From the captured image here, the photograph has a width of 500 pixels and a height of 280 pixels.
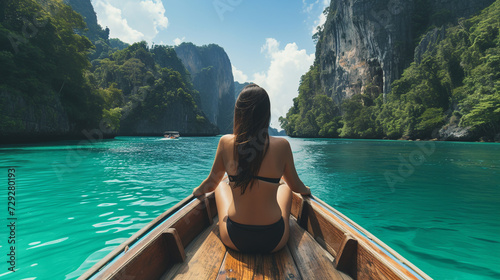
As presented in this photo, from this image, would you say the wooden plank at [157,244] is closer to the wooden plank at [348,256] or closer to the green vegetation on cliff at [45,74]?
the wooden plank at [348,256]

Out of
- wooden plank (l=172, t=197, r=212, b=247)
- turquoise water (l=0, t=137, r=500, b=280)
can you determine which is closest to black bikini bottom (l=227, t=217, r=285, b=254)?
wooden plank (l=172, t=197, r=212, b=247)

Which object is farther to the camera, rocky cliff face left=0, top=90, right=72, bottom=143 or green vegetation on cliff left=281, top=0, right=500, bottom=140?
green vegetation on cliff left=281, top=0, right=500, bottom=140

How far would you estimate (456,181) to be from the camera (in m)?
7.67

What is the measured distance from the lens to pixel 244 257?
1.90 meters

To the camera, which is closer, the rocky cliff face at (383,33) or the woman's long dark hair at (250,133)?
the woman's long dark hair at (250,133)

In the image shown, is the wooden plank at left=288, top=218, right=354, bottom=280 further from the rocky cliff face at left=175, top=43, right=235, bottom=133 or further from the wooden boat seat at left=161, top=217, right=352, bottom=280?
the rocky cliff face at left=175, top=43, right=235, bottom=133

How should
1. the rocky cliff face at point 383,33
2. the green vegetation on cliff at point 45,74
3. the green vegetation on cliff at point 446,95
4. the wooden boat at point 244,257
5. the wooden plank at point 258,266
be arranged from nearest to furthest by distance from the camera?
the wooden boat at point 244,257, the wooden plank at point 258,266, the green vegetation on cliff at point 45,74, the green vegetation on cliff at point 446,95, the rocky cliff face at point 383,33

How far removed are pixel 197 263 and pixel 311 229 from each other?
1292 millimetres

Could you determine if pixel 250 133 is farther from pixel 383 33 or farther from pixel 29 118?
pixel 383 33

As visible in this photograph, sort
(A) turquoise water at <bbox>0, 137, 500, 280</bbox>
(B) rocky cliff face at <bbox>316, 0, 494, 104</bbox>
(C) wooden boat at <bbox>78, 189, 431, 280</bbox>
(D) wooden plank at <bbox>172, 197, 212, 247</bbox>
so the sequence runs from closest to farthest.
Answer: (C) wooden boat at <bbox>78, 189, 431, 280</bbox> → (D) wooden plank at <bbox>172, 197, 212, 247</bbox> → (A) turquoise water at <bbox>0, 137, 500, 280</bbox> → (B) rocky cliff face at <bbox>316, 0, 494, 104</bbox>

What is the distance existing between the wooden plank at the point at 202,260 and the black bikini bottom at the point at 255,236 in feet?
0.75

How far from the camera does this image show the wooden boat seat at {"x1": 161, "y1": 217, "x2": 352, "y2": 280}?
Answer: 168cm

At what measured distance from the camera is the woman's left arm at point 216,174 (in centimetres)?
195

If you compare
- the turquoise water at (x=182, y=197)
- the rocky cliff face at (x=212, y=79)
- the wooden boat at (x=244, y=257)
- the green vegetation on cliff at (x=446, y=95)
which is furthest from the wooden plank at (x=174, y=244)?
the rocky cliff face at (x=212, y=79)
